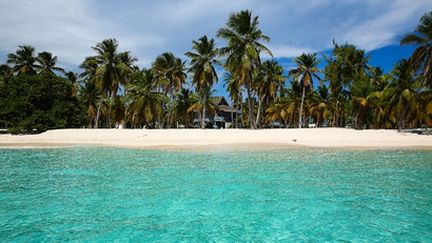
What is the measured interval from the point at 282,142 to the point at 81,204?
1838 centimetres

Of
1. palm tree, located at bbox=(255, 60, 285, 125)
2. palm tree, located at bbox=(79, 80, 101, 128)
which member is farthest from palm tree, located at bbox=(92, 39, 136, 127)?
palm tree, located at bbox=(255, 60, 285, 125)

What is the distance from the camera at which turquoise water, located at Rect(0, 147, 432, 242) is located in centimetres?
534

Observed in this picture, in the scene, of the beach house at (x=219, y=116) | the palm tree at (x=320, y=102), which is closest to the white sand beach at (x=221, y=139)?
the palm tree at (x=320, y=102)

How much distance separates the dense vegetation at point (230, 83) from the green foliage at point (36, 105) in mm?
97

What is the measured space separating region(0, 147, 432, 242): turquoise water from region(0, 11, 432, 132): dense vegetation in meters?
23.1

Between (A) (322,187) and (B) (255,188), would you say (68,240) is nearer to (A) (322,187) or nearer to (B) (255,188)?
(B) (255,188)

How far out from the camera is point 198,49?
133 ft

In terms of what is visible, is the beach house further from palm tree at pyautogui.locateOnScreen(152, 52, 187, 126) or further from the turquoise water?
the turquoise water

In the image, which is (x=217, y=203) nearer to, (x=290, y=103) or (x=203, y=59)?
(x=203, y=59)

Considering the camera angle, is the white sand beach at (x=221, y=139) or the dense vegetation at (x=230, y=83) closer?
the white sand beach at (x=221, y=139)

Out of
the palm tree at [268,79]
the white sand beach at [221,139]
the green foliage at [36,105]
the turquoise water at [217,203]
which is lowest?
the turquoise water at [217,203]

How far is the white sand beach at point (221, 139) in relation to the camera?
2234 cm

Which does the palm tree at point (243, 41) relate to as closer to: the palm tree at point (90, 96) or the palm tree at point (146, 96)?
the palm tree at point (146, 96)

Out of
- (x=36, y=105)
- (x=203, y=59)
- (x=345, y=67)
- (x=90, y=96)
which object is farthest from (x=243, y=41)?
(x=90, y=96)
